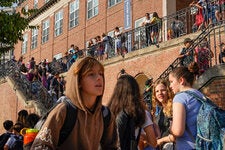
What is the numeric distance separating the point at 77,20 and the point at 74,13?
984 mm

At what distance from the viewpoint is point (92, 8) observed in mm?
30328

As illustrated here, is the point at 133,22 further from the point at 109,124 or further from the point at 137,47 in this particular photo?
the point at 109,124

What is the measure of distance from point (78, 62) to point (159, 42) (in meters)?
14.7

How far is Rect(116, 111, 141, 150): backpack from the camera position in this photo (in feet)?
14.3

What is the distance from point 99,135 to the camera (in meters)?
3.15

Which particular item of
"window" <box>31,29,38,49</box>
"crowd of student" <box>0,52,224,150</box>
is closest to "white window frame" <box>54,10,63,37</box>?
"window" <box>31,29,38,49</box>

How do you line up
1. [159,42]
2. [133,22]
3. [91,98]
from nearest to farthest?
[91,98] → [159,42] → [133,22]

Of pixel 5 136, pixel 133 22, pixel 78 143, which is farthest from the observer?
pixel 133 22

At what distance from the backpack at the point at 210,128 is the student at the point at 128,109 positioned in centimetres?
67

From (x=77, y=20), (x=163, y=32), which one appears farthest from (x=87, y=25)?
(x=163, y=32)

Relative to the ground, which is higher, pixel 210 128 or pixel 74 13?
pixel 74 13

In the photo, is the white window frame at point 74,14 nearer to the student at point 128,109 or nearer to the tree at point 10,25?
→ the tree at point 10,25

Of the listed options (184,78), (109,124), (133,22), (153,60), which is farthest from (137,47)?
(109,124)

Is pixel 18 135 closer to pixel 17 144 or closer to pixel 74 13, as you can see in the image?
pixel 17 144
